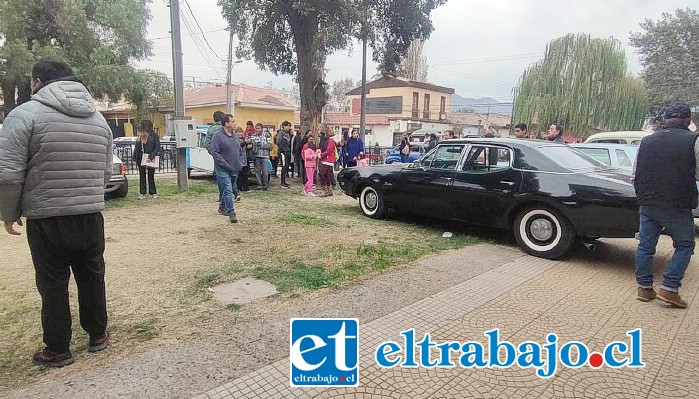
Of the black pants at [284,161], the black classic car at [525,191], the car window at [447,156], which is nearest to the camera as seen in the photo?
the black classic car at [525,191]

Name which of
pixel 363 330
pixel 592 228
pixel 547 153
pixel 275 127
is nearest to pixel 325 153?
pixel 547 153

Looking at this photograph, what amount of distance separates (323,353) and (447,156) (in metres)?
4.43

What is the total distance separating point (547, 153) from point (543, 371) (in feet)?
11.8

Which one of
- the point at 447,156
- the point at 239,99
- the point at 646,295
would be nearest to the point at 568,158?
the point at 447,156

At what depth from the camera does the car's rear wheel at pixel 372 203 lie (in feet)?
24.7

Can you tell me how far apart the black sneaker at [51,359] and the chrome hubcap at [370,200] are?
18.1 feet

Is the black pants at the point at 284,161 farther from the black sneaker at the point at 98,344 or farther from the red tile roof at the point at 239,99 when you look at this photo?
the red tile roof at the point at 239,99

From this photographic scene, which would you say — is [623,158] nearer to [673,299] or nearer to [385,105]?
[673,299]

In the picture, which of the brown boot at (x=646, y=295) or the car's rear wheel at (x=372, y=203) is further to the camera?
the car's rear wheel at (x=372, y=203)

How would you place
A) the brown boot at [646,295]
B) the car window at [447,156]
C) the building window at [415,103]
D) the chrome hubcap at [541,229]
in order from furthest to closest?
the building window at [415,103], the car window at [447,156], the chrome hubcap at [541,229], the brown boot at [646,295]

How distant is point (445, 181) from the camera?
6402mm

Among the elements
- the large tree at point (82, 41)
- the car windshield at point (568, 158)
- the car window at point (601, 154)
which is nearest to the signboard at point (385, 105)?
the large tree at point (82, 41)

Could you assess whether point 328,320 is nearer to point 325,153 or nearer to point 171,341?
point 171,341

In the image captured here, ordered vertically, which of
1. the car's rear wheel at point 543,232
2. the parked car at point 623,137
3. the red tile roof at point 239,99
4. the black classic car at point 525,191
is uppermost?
the red tile roof at point 239,99
